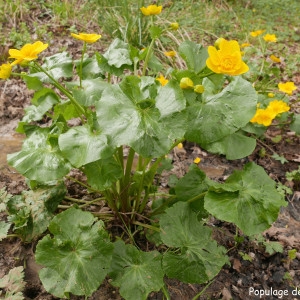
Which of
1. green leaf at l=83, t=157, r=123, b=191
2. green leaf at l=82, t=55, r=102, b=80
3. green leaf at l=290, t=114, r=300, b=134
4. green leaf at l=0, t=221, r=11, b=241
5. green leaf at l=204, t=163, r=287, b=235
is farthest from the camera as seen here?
green leaf at l=290, t=114, r=300, b=134

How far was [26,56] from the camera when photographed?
1328 millimetres

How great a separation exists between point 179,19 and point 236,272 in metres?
3.32

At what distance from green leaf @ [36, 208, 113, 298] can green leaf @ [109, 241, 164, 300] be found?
0.13 metres

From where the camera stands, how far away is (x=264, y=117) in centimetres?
233

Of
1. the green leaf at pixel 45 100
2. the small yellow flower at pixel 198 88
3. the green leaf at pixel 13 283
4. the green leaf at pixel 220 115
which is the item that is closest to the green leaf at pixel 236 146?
the green leaf at pixel 220 115

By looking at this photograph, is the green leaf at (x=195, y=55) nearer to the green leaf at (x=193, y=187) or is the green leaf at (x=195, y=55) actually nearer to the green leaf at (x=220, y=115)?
the green leaf at (x=220, y=115)

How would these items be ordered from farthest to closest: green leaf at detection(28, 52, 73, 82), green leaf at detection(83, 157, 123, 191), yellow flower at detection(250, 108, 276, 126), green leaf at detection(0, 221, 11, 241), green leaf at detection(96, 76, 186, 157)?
yellow flower at detection(250, 108, 276, 126) → green leaf at detection(28, 52, 73, 82) → green leaf at detection(0, 221, 11, 241) → green leaf at detection(83, 157, 123, 191) → green leaf at detection(96, 76, 186, 157)

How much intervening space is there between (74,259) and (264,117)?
1.68m

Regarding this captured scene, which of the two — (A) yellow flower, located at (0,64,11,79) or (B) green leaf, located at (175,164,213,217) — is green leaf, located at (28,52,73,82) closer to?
(A) yellow flower, located at (0,64,11,79)

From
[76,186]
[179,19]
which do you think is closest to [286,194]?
[76,186]

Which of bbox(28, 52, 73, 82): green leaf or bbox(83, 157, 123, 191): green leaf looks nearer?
bbox(83, 157, 123, 191): green leaf

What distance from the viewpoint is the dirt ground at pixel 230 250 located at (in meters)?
1.60

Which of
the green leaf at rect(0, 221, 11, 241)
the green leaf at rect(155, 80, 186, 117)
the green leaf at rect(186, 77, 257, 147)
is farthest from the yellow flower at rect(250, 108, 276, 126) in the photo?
the green leaf at rect(0, 221, 11, 241)

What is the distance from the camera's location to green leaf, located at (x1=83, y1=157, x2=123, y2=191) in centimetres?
141
